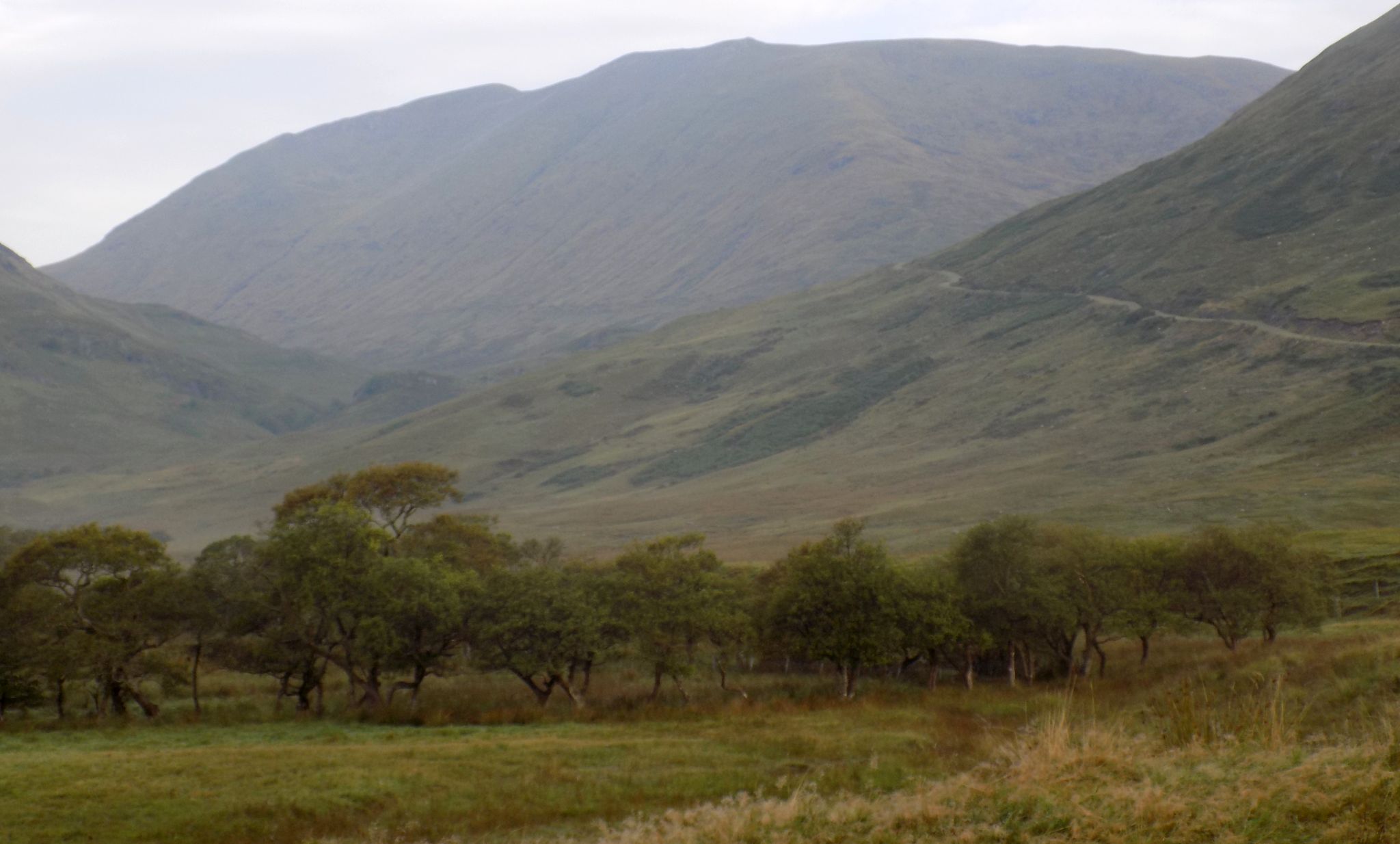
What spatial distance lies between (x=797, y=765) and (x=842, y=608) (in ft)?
49.9

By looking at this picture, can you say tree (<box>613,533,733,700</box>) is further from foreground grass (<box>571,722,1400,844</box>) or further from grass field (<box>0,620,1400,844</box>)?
foreground grass (<box>571,722,1400,844</box>)

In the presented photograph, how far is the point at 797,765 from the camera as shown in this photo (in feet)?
91.8

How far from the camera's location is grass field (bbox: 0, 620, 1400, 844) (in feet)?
45.3

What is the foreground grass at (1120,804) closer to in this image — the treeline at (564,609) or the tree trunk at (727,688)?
the tree trunk at (727,688)

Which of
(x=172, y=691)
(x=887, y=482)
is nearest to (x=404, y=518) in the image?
(x=172, y=691)

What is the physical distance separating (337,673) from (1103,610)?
31693 mm

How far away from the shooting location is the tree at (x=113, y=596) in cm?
3969

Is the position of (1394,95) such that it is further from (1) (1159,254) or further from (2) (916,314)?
(2) (916,314)

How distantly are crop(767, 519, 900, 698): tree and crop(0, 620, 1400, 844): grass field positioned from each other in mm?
1806

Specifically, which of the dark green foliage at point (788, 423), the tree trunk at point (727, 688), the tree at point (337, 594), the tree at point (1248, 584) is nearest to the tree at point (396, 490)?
the tree at point (337, 594)

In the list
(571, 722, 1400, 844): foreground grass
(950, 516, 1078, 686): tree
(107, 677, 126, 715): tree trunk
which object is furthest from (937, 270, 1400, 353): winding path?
(571, 722, 1400, 844): foreground grass

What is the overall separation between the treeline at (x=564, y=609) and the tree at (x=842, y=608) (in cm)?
8

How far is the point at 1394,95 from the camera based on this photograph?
191 metres

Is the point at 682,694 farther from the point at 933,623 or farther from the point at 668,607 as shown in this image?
the point at 933,623
